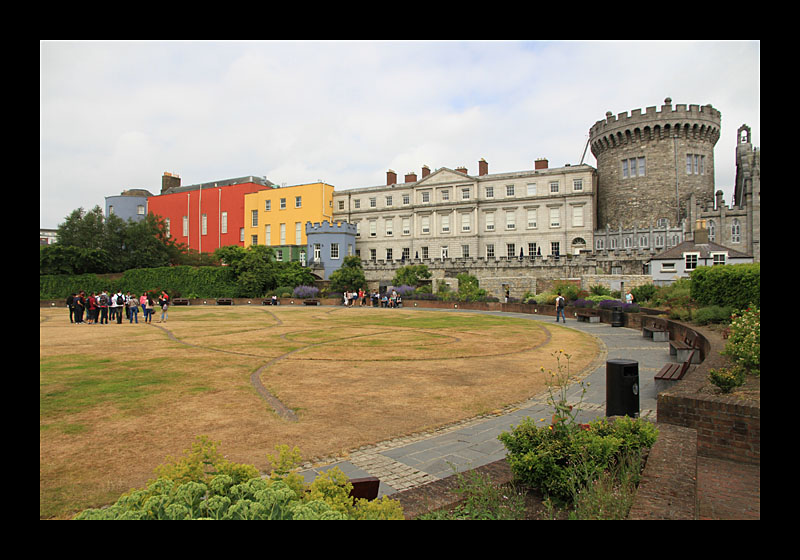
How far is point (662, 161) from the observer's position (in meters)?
51.6

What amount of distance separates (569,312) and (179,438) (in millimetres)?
26312

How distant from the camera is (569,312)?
28844mm

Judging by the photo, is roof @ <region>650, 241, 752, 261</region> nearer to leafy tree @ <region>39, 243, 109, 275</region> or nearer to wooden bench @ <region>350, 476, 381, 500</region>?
wooden bench @ <region>350, 476, 381, 500</region>

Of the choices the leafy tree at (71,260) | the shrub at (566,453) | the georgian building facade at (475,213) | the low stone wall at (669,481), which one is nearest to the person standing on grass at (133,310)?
the shrub at (566,453)

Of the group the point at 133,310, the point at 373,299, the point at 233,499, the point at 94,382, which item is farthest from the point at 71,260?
the point at 233,499

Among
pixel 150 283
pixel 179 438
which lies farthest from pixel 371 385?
pixel 150 283

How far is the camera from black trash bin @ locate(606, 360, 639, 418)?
682 cm

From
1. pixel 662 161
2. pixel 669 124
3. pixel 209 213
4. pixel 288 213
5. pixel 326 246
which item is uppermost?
Answer: pixel 669 124

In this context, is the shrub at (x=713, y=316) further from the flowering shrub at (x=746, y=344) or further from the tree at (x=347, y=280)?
the tree at (x=347, y=280)

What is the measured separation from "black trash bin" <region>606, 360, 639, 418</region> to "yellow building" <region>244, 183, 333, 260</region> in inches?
2271

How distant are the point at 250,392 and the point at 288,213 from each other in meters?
56.5

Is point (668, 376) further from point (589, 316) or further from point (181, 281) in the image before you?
point (181, 281)

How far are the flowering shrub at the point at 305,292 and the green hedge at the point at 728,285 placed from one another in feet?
113
